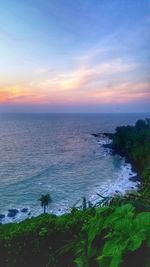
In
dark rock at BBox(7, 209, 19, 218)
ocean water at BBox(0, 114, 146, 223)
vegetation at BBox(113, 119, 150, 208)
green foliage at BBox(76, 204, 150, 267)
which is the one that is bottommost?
dark rock at BBox(7, 209, 19, 218)

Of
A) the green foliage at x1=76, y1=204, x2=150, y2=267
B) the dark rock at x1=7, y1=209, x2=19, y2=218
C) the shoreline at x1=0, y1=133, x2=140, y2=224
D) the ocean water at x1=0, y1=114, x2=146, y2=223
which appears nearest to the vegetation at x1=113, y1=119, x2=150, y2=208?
the shoreline at x1=0, y1=133, x2=140, y2=224

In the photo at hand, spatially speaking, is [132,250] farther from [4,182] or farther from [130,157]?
[130,157]

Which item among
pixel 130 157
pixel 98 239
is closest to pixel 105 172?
pixel 130 157

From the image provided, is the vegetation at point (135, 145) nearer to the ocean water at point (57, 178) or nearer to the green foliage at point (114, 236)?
the ocean water at point (57, 178)

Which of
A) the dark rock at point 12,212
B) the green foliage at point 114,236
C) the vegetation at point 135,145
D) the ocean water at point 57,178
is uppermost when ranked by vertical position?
the green foliage at point 114,236

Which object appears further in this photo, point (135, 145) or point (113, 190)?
point (135, 145)

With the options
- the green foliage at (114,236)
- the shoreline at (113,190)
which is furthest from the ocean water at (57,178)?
the green foliage at (114,236)

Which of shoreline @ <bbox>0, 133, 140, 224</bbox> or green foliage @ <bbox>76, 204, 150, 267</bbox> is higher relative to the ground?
green foliage @ <bbox>76, 204, 150, 267</bbox>

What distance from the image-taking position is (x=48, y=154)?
3391 inches

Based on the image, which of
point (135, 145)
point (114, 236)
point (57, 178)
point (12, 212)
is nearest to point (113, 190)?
point (57, 178)

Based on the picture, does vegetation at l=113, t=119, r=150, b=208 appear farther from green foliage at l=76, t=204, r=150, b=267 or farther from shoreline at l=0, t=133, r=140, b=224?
green foliage at l=76, t=204, r=150, b=267

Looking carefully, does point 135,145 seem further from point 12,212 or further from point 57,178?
point 12,212

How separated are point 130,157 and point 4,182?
139 ft

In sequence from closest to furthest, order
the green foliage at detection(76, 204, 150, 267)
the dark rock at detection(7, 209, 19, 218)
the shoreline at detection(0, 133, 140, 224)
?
the green foliage at detection(76, 204, 150, 267)
the shoreline at detection(0, 133, 140, 224)
the dark rock at detection(7, 209, 19, 218)
